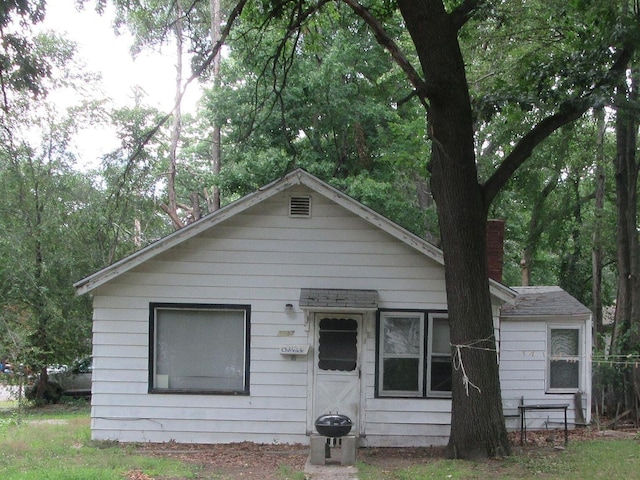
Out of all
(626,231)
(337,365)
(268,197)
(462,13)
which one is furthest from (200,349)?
(626,231)

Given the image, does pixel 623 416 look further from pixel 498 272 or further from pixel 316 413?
pixel 316 413

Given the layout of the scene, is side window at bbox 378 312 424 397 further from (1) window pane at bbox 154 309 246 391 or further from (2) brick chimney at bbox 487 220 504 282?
(1) window pane at bbox 154 309 246 391

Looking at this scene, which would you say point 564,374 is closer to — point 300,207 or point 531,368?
point 531,368

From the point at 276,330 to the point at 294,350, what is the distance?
1.50 ft

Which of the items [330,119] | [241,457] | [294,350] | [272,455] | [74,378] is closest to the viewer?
[241,457]

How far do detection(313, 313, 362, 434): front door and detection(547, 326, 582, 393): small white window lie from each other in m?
3.73

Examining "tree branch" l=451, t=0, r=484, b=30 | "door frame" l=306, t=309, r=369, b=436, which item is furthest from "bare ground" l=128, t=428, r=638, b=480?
"tree branch" l=451, t=0, r=484, b=30

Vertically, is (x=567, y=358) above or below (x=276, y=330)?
below

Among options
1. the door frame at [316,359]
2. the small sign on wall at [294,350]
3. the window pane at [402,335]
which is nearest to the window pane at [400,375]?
the window pane at [402,335]

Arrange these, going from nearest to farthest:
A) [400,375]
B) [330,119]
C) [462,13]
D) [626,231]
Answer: [462,13] < [400,375] < [626,231] < [330,119]

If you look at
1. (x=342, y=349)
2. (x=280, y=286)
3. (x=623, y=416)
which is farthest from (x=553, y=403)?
(x=280, y=286)

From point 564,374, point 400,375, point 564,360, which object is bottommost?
point 564,374

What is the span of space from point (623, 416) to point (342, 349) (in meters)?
6.21

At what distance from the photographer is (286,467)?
29.1 ft
